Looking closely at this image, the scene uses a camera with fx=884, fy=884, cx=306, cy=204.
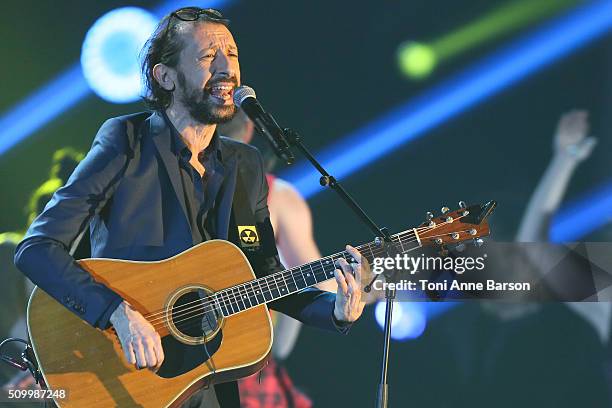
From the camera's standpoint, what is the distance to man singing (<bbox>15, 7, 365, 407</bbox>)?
2.88 m

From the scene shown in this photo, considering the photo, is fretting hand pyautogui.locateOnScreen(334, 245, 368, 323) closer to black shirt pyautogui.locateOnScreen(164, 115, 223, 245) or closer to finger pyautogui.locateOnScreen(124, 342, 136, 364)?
black shirt pyautogui.locateOnScreen(164, 115, 223, 245)

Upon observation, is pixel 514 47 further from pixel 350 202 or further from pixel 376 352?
pixel 350 202

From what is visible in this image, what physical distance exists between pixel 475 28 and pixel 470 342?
5.55 ft

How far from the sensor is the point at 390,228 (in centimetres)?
469

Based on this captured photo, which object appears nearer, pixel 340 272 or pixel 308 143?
pixel 340 272

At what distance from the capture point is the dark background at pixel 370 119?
475 cm

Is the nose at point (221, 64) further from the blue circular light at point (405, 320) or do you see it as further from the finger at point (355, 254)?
the blue circular light at point (405, 320)

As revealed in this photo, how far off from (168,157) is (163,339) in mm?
654

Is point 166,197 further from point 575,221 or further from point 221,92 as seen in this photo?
point 575,221

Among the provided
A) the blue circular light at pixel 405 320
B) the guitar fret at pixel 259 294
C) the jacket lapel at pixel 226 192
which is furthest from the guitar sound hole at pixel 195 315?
the blue circular light at pixel 405 320

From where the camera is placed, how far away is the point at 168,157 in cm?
318

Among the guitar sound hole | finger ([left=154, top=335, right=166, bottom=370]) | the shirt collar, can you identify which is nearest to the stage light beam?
the shirt collar

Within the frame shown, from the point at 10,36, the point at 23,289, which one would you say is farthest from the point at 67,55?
the point at 23,289

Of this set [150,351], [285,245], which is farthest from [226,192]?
[285,245]
